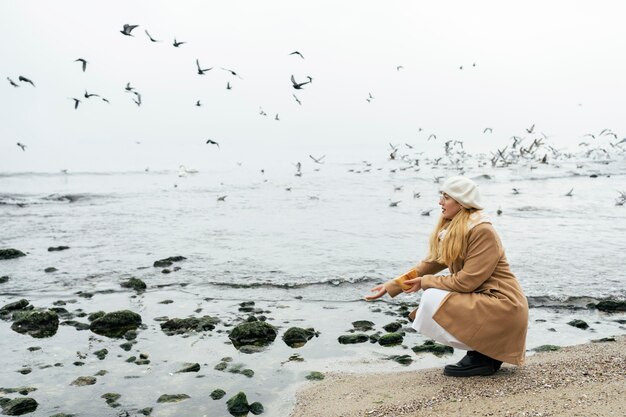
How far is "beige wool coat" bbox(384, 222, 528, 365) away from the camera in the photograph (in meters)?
5.55

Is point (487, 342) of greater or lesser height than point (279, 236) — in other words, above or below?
above

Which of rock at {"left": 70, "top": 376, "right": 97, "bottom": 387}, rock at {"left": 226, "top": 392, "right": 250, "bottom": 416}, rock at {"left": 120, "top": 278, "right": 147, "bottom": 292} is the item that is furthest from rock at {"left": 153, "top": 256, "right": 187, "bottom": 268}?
rock at {"left": 226, "top": 392, "right": 250, "bottom": 416}

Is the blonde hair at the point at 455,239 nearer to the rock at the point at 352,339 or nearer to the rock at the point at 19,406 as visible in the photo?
the rock at the point at 352,339

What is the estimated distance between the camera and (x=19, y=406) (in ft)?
20.7

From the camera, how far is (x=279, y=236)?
19.4 metres

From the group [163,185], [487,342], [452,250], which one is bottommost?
[163,185]

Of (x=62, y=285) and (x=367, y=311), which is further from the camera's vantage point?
(x=62, y=285)

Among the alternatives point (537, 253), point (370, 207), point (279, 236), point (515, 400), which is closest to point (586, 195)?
point (370, 207)

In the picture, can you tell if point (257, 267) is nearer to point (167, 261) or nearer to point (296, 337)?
point (167, 261)

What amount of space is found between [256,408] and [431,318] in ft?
7.02

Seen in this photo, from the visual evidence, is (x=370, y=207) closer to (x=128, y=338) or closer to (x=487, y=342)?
(x=128, y=338)

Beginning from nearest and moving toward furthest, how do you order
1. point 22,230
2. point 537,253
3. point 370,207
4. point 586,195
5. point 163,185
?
point 537,253, point 22,230, point 370,207, point 586,195, point 163,185

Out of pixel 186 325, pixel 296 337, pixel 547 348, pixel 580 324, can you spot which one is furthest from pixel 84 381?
pixel 580 324

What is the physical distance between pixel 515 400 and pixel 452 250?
4.82 feet
